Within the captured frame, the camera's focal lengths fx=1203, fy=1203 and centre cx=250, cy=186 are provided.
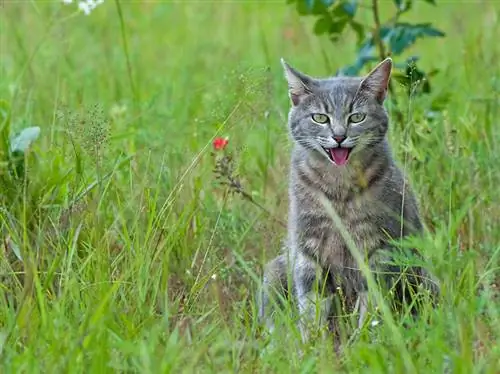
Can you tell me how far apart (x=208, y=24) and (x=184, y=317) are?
509 cm

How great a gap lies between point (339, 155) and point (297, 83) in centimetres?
38

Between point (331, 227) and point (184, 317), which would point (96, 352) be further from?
point (331, 227)

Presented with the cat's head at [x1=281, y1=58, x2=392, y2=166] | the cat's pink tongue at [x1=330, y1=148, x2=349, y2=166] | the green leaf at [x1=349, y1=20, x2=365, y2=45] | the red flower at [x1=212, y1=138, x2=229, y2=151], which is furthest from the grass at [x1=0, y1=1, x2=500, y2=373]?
the green leaf at [x1=349, y1=20, x2=365, y2=45]

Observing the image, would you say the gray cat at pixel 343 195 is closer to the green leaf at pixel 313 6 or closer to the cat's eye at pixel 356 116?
the cat's eye at pixel 356 116

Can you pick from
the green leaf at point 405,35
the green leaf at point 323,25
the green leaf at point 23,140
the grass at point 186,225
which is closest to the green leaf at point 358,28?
the green leaf at point 323,25

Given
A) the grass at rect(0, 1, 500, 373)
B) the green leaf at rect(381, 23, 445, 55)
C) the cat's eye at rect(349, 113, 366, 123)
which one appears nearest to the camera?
the grass at rect(0, 1, 500, 373)

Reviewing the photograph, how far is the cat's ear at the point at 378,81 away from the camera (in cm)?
450

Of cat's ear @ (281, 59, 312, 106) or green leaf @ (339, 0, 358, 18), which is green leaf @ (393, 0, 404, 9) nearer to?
green leaf @ (339, 0, 358, 18)

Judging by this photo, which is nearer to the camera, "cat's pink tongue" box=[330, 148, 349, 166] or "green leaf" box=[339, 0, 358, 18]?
"cat's pink tongue" box=[330, 148, 349, 166]

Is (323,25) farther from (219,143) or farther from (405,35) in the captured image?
(219,143)

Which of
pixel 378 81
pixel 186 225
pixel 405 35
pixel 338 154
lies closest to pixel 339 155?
pixel 338 154

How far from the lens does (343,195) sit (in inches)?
176

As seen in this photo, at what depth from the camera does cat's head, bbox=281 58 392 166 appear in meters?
4.43

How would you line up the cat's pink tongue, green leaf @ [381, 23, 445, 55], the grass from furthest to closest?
green leaf @ [381, 23, 445, 55] < the cat's pink tongue < the grass
